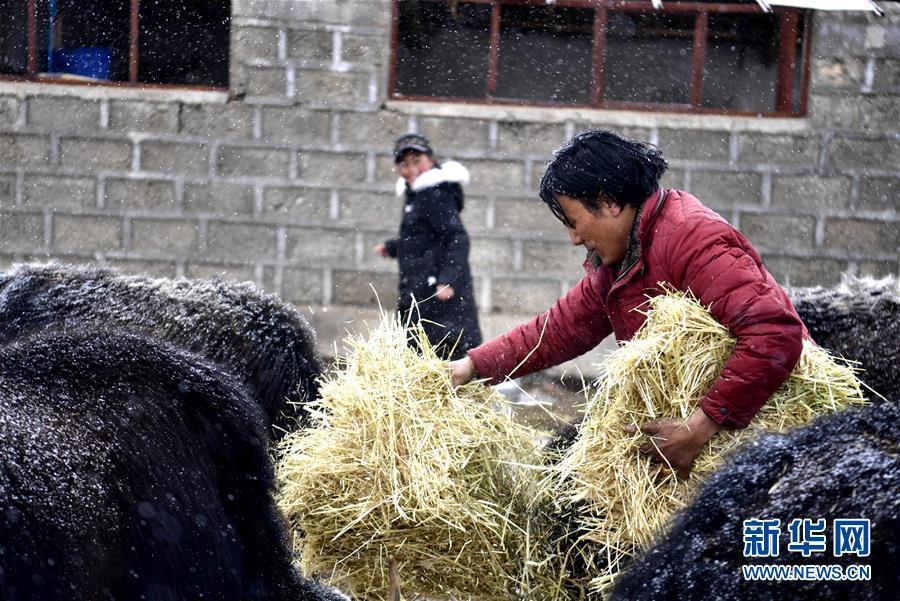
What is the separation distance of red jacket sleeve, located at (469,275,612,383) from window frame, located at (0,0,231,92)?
4.24m

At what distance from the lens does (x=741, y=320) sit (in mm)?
2188

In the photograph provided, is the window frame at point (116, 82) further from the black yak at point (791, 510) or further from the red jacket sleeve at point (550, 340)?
the black yak at point (791, 510)

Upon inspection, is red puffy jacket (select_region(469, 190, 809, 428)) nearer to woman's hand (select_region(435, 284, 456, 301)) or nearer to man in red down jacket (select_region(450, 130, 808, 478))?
man in red down jacket (select_region(450, 130, 808, 478))

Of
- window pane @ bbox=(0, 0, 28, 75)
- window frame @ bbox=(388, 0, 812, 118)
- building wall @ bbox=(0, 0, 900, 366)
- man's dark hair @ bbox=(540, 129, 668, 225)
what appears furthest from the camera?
window pane @ bbox=(0, 0, 28, 75)

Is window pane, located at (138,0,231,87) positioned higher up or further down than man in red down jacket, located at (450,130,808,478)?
higher up

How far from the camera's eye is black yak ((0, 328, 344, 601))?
1997 millimetres

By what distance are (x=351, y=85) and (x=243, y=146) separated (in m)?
0.80

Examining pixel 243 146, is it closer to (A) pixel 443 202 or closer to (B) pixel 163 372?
(A) pixel 443 202

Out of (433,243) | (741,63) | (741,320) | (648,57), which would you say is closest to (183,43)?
(433,243)

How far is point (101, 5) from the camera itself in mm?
6906

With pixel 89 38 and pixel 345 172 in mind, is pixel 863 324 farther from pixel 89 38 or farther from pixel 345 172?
pixel 89 38

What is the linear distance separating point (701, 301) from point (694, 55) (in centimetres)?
486

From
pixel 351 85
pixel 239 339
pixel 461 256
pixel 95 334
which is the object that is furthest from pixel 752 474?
pixel 351 85

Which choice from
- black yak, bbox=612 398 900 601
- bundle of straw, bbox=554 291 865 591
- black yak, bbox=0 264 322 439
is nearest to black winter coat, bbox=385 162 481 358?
black yak, bbox=0 264 322 439
